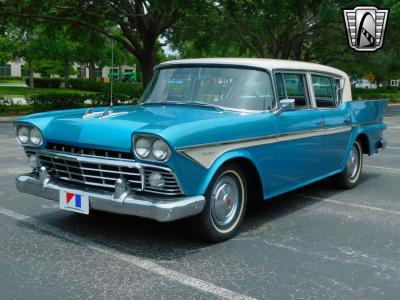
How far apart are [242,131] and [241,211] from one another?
780 mm

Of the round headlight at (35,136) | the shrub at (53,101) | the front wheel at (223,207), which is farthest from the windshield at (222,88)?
the shrub at (53,101)

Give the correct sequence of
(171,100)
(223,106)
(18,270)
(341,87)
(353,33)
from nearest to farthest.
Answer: (18,270)
(223,106)
(171,100)
(341,87)
(353,33)

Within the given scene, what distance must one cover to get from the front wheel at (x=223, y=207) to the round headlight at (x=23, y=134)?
1.84 meters

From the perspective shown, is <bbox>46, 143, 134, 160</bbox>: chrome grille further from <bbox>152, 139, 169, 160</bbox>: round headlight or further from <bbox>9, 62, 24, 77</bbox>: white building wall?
<bbox>9, 62, 24, 77</bbox>: white building wall

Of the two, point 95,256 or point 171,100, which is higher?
point 171,100

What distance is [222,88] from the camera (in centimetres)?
540

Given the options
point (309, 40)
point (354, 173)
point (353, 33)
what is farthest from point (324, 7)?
point (354, 173)

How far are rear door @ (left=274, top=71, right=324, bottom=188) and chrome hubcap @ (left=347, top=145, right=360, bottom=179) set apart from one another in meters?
1.21

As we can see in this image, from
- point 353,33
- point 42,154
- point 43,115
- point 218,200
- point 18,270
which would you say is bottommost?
point 18,270

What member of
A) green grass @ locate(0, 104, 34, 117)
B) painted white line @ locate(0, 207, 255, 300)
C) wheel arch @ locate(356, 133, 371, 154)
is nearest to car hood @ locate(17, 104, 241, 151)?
painted white line @ locate(0, 207, 255, 300)

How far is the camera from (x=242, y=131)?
193 inches

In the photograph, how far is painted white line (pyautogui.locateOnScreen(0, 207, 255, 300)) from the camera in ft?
12.2

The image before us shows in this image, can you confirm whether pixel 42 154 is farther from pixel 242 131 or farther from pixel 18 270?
pixel 242 131

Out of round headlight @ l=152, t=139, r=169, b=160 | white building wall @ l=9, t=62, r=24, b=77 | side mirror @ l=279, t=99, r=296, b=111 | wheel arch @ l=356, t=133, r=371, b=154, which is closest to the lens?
round headlight @ l=152, t=139, r=169, b=160
